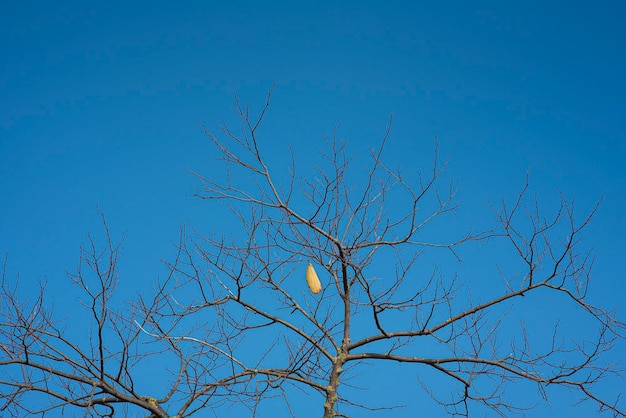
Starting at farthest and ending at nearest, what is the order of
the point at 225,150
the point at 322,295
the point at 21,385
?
the point at 322,295, the point at 225,150, the point at 21,385

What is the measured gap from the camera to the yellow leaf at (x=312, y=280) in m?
4.79

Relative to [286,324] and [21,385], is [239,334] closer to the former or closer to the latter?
[286,324]

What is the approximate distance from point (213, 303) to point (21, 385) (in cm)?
123

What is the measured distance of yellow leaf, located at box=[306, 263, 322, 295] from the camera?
15.7ft

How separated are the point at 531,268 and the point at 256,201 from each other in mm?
1780

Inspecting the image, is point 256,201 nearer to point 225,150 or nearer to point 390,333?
point 225,150

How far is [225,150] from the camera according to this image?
453 cm

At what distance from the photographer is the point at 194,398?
4.56 metres

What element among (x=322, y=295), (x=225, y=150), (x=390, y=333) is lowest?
(x=390, y=333)

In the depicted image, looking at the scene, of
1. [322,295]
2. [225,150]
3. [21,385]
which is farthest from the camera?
[322,295]

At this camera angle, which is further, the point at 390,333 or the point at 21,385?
the point at 390,333

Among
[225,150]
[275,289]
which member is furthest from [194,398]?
[225,150]

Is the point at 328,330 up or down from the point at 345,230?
down

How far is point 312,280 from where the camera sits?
4.78 meters
